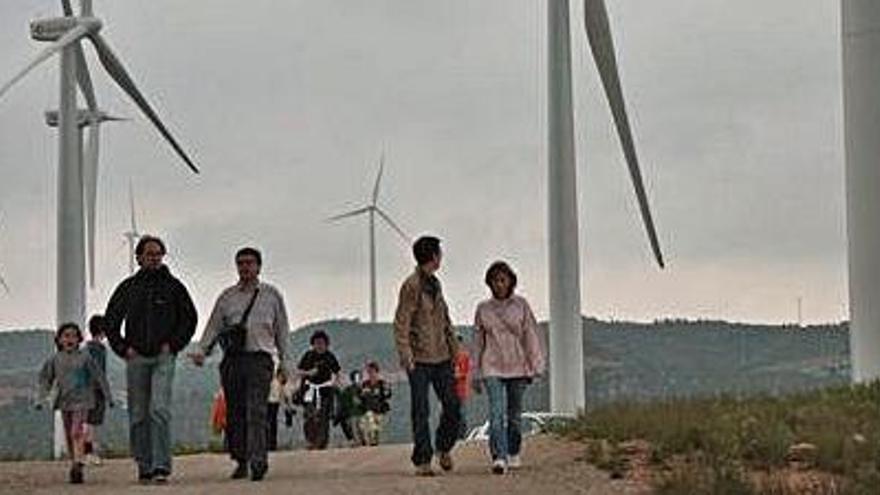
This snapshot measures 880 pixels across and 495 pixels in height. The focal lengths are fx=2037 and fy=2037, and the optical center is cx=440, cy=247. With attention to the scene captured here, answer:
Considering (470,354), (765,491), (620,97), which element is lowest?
(765,491)

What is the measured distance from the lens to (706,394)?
27.6 m

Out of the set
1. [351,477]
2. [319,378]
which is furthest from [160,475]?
[319,378]

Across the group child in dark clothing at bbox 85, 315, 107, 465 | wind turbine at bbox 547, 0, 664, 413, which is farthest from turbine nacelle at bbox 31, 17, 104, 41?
child in dark clothing at bbox 85, 315, 107, 465

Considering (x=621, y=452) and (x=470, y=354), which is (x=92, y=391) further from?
(x=621, y=452)

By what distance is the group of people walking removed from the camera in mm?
19391

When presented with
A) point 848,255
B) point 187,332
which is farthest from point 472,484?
point 848,255

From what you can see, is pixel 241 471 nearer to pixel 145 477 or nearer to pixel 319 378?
pixel 145 477

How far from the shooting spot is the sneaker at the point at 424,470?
19.1 metres

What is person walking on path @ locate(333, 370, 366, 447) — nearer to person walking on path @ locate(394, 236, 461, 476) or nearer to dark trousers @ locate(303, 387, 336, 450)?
dark trousers @ locate(303, 387, 336, 450)

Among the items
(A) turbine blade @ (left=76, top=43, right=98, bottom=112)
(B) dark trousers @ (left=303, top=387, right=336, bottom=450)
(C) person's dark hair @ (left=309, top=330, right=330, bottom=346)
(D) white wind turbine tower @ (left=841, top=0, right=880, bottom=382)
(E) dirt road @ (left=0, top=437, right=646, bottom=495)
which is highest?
(A) turbine blade @ (left=76, top=43, right=98, bottom=112)

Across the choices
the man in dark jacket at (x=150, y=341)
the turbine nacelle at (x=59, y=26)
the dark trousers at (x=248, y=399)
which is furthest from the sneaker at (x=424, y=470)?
the turbine nacelle at (x=59, y=26)

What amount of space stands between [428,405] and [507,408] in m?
0.76

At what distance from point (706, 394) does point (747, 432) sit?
8472 millimetres

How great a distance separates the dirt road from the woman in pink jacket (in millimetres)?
505
